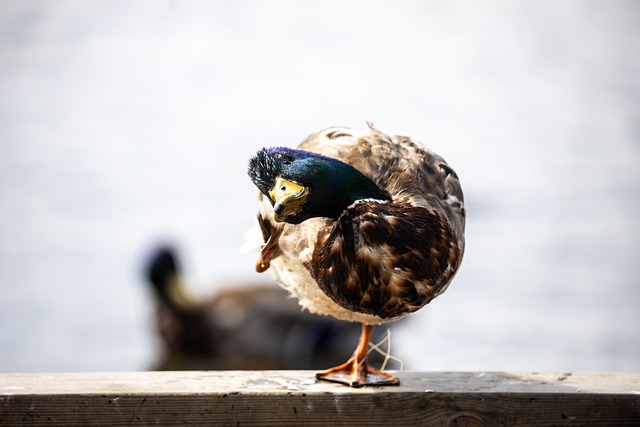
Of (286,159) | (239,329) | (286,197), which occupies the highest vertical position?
(286,159)

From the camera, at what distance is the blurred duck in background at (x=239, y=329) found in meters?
8.01

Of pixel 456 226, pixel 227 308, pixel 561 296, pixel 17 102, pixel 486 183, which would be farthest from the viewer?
pixel 17 102

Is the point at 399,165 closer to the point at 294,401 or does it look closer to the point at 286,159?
the point at 286,159

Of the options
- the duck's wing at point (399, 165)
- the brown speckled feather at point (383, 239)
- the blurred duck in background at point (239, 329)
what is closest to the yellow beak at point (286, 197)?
the brown speckled feather at point (383, 239)

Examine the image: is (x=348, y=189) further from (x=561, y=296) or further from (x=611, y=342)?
(x=561, y=296)

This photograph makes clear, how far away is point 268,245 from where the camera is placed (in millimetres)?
3545

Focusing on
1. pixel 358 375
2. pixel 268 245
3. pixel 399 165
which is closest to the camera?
pixel 358 375

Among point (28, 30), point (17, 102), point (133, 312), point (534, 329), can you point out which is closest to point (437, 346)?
point (534, 329)

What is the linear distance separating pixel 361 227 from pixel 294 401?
557mm

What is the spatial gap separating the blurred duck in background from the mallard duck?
4.09 meters

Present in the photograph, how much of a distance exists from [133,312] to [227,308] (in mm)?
1784

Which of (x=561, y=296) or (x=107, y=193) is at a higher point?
(x=107, y=193)

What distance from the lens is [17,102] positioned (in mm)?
13945

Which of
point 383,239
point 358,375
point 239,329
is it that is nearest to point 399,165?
point 383,239
